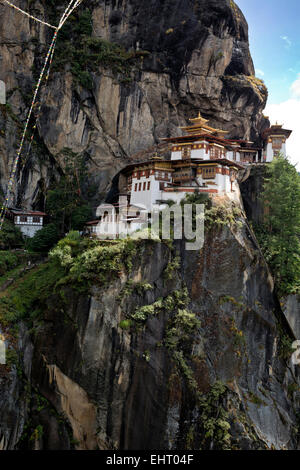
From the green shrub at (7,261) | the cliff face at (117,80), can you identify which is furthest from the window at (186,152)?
the green shrub at (7,261)

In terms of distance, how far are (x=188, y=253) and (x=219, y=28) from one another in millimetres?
28049

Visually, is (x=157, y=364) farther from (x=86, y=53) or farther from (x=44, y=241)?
(x=86, y=53)

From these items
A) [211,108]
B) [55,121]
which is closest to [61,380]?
[55,121]

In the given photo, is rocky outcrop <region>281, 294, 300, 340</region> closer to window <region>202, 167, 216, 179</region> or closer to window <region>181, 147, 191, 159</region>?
window <region>202, 167, 216, 179</region>

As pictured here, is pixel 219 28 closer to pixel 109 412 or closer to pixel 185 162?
pixel 185 162

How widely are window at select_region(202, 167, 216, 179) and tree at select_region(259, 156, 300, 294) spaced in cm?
493

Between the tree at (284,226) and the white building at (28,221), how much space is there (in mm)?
20494

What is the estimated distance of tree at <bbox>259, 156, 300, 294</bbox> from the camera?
3017 cm

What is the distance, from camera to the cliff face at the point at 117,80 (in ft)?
121

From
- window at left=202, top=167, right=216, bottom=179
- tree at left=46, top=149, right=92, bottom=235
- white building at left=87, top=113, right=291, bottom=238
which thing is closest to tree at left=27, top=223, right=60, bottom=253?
tree at left=46, top=149, right=92, bottom=235

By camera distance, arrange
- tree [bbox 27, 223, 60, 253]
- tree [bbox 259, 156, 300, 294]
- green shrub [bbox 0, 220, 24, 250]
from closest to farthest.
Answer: tree [bbox 259, 156, 300, 294] < tree [bbox 27, 223, 60, 253] < green shrub [bbox 0, 220, 24, 250]

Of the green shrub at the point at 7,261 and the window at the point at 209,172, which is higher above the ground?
A: the window at the point at 209,172

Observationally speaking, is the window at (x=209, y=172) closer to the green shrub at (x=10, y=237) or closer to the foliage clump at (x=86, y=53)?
the foliage clump at (x=86, y=53)

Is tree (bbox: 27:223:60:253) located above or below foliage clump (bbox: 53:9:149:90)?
below
